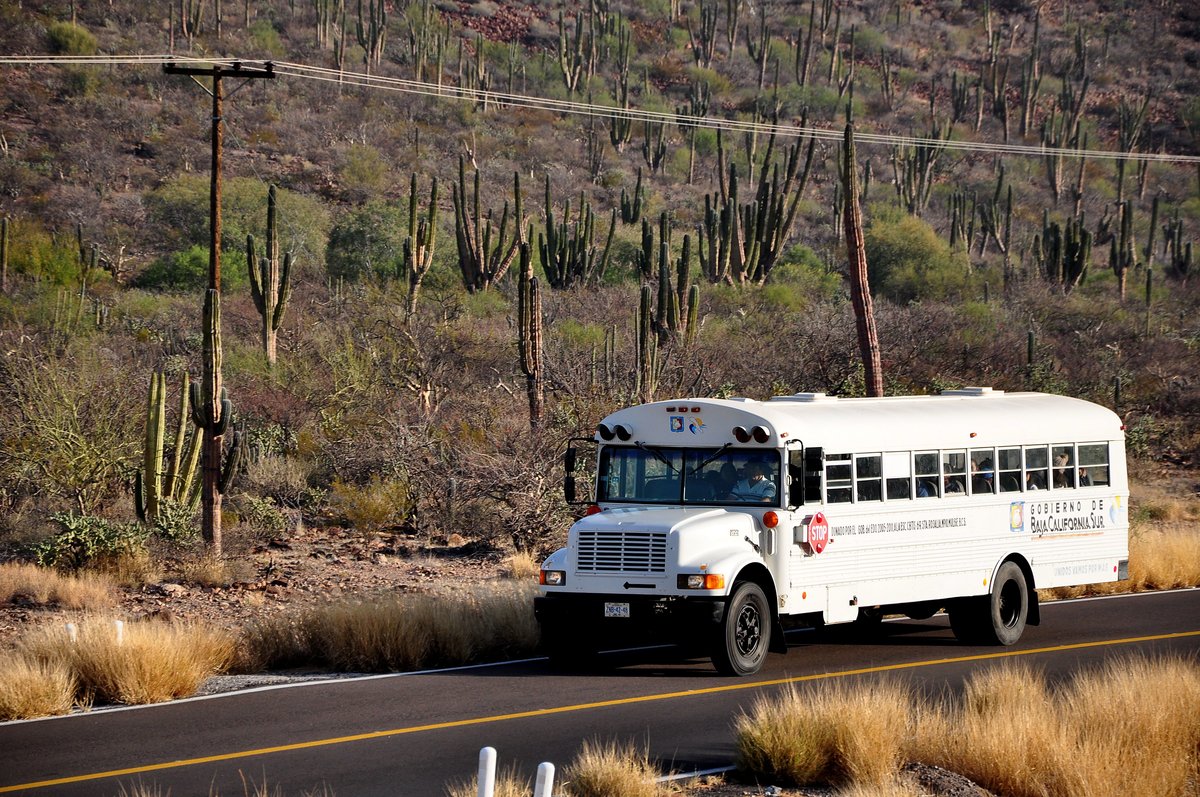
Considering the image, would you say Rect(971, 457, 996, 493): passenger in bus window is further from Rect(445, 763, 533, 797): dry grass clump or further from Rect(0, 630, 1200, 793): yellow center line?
Rect(445, 763, 533, 797): dry grass clump

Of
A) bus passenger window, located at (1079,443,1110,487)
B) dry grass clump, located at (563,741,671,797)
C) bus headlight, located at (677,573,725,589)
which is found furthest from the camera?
bus passenger window, located at (1079,443,1110,487)

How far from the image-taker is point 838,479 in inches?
574

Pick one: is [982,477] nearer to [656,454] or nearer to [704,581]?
[656,454]

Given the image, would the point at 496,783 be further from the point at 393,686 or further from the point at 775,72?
the point at 775,72

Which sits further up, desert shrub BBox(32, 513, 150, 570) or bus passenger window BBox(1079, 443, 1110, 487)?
bus passenger window BBox(1079, 443, 1110, 487)

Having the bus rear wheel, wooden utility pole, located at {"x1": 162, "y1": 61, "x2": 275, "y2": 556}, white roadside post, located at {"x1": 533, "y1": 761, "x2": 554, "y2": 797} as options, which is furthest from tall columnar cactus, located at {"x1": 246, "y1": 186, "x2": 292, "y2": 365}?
white roadside post, located at {"x1": 533, "y1": 761, "x2": 554, "y2": 797}

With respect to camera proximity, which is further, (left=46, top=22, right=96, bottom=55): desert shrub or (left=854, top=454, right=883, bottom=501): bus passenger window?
(left=46, top=22, right=96, bottom=55): desert shrub

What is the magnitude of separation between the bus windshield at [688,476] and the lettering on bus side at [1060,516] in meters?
3.75

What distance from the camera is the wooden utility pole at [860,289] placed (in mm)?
25719

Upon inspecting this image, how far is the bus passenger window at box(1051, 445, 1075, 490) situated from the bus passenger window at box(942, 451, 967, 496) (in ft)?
5.41

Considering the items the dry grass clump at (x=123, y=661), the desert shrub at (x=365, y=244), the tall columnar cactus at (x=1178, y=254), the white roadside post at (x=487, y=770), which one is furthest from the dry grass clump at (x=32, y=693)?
the tall columnar cactus at (x=1178, y=254)

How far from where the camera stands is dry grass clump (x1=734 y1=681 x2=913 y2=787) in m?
9.62

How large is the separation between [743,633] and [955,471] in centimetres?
350

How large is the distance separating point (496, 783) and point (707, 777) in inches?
63.9
